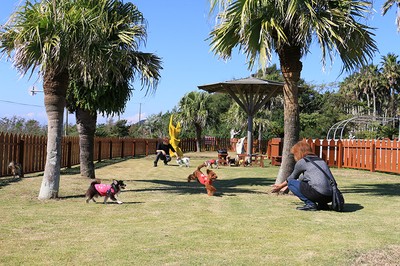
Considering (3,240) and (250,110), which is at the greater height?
(250,110)

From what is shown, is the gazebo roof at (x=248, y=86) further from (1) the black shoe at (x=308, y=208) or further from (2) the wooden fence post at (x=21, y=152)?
(1) the black shoe at (x=308, y=208)

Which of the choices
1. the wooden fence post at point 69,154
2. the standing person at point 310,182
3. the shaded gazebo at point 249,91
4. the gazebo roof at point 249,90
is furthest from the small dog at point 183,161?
the standing person at point 310,182

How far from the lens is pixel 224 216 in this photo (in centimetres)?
746

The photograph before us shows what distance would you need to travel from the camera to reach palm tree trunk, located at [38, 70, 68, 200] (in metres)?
9.23

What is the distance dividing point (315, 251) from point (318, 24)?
594cm

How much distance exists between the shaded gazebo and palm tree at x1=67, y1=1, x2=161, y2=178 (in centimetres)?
970

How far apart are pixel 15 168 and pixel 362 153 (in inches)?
582

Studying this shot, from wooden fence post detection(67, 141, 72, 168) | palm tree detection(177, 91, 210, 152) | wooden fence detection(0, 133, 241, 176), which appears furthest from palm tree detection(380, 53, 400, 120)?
wooden fence post detection(67, 141, 72, 168)

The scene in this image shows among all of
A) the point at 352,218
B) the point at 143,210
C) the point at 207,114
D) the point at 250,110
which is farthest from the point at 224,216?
the point at 207,114

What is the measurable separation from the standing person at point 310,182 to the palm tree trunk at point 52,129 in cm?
464

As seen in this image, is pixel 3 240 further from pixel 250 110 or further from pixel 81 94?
pixel 250 110

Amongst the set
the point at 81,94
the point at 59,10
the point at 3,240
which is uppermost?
the point at 59,10

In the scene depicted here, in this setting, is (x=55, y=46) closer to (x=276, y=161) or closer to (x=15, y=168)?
(x=15, y=168)

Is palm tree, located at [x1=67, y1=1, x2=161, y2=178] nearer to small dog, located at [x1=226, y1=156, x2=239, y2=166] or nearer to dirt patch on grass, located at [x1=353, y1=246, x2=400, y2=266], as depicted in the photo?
dirt patch on grass, located at [x1=353, y1=246, x2=400, y2=266]
